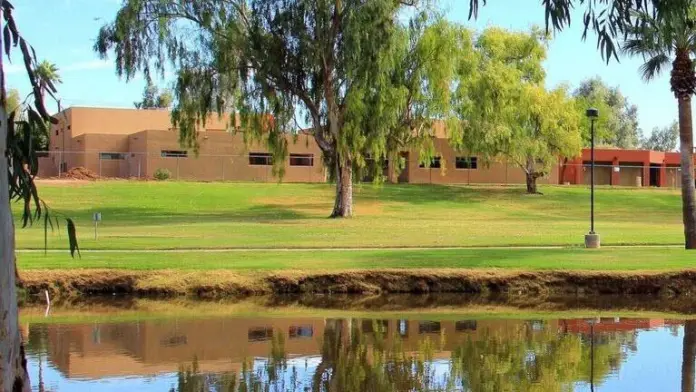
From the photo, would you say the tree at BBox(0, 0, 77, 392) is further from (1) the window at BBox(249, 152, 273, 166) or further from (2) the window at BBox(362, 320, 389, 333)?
(1) the window at BBox(249, 152, 273, 166)

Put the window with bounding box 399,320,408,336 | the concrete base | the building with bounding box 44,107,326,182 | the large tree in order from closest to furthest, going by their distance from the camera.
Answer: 1. the window with bounding box 399,320,408,336
2. the concrete base
3. the large tree
4. the building with bounding box 44,107,326,182

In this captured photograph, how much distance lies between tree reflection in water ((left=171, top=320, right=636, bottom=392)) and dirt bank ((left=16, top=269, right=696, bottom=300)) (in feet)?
15.9

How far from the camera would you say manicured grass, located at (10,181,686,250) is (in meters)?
28.0

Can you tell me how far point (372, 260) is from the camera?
21.2m

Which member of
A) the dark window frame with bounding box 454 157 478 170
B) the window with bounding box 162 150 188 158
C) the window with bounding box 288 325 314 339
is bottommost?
the window with bounding box 288 325 314 339

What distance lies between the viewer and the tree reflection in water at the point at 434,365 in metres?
9.93

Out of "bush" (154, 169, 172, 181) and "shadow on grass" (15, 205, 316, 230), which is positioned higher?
"bush" (154, 169, 172, 181)

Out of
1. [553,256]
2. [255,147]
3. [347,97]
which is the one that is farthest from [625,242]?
[255,147]

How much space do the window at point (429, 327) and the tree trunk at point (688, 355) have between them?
3.83 metres

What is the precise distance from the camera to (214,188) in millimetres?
54625

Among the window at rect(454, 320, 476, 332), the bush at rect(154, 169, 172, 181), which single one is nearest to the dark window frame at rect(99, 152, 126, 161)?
the bush at rect(154, 169, 172, 181)

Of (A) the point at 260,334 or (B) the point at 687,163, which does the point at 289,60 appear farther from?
(A) the point at 260,334

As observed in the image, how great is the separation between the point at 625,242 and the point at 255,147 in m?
37.4

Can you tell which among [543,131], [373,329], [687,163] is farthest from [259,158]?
[373,329]
